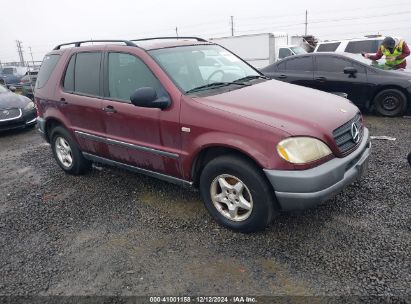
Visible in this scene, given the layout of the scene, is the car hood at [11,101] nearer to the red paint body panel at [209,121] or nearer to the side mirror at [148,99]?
the red paint body panel at [209,121]

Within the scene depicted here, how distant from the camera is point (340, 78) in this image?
284 inches

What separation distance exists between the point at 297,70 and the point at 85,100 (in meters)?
5.19

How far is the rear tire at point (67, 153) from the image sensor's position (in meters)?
4.70

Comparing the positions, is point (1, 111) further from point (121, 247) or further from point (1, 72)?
point (1, 72)

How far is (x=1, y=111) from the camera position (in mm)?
7812

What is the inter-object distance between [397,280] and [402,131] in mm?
4314

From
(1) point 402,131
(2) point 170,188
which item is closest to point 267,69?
(1) point 402,131

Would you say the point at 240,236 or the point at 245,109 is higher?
the point at 245,109

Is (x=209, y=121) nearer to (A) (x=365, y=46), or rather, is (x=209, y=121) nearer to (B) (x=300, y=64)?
(B) (x=300, y=64)

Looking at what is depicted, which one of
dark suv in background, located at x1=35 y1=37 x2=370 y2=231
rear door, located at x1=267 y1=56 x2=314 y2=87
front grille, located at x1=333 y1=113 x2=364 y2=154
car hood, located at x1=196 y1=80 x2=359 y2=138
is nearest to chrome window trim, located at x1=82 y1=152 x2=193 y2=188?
dark suv in background, located at x1=35 y1=37 x2=370 y2=231

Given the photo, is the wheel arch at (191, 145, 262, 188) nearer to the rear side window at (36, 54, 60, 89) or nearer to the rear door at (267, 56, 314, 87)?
the rear side window at (36, 54, 60, 89)

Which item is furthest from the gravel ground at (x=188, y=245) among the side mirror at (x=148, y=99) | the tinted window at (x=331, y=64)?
the tinted window at (x=331, y=64)

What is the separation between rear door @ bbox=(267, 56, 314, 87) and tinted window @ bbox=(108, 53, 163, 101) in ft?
16.2

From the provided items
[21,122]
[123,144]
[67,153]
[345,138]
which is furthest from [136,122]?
[21,122]
